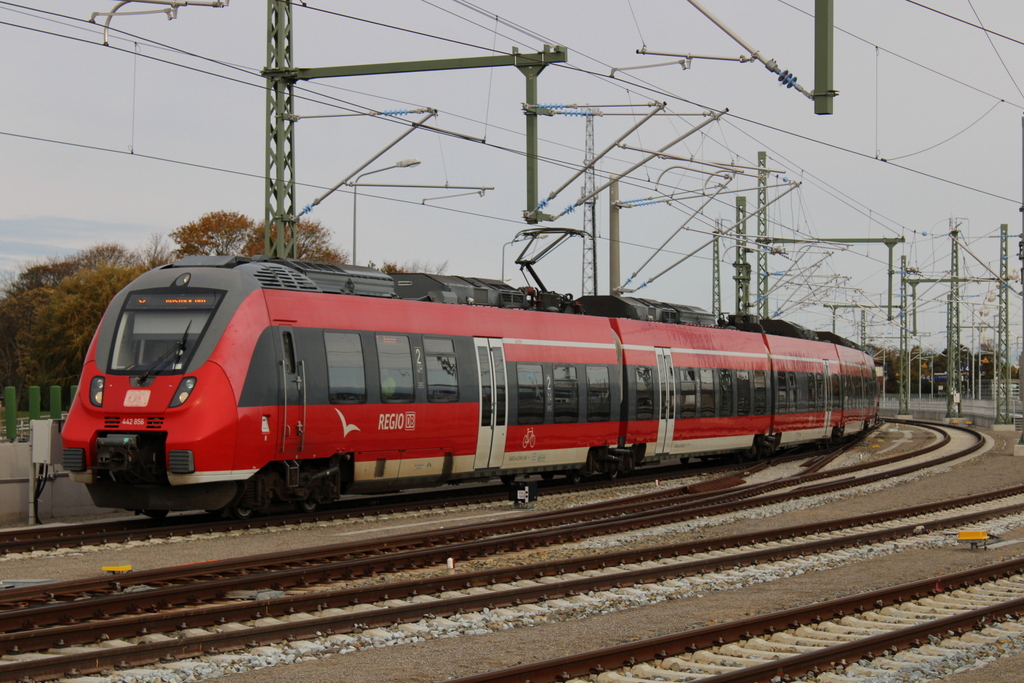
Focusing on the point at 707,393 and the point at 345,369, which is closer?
the point at 345,369

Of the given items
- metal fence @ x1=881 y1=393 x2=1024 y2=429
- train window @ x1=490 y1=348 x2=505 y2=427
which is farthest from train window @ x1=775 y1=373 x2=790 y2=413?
metal fence @ x1=881 y1=393 x2=1024 y2=429

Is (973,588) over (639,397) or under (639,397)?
under

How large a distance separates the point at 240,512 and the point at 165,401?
93.5 inches

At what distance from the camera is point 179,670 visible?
7965 mm

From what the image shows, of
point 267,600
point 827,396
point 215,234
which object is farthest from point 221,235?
point 267,600

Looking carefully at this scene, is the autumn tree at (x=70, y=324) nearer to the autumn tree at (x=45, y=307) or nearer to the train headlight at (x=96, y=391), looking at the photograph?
the autumn tree at (x=45, y=307)

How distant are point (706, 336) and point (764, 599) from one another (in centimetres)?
1692

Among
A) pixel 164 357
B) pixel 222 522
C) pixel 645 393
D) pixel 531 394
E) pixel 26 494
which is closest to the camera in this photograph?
pixel 164 357

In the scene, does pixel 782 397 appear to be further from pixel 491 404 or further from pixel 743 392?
pixel 491 404

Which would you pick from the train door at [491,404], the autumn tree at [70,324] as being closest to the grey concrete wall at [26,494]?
the train door at [491,404]

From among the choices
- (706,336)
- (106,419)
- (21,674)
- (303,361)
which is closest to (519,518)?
(303,361)

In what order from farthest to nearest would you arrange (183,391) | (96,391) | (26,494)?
(26,494)
(96,391)
(183,391)

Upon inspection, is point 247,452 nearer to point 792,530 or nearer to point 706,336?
point 792,530

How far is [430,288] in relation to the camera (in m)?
19.8
